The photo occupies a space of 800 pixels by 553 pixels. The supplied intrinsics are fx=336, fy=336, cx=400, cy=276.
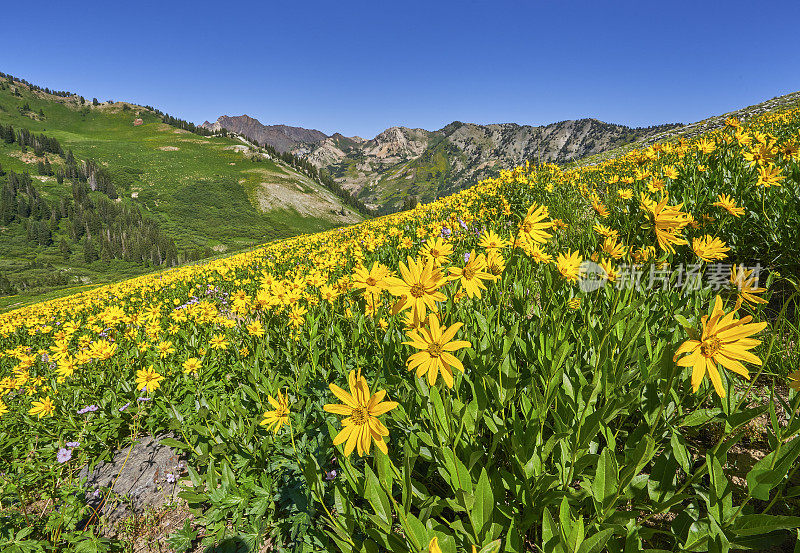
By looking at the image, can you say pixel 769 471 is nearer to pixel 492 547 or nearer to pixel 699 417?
pixel 699 417

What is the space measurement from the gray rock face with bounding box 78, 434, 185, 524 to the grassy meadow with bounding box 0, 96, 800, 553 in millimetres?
83

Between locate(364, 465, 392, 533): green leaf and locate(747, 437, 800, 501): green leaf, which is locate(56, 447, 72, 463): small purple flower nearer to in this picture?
locate(364, 465, 392, 533): green leaf

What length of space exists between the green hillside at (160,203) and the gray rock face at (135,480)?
440ft

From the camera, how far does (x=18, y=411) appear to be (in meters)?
4.24

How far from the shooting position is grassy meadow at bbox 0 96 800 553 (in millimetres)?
1434

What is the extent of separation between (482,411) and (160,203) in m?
202

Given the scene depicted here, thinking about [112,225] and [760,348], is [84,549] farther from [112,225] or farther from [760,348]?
[112,225]

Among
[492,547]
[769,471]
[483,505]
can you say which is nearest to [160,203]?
[483,505]

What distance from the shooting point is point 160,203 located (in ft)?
536

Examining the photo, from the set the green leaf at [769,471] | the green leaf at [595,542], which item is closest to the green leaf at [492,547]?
the green leaf at [595,542]

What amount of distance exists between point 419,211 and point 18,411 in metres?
9.39

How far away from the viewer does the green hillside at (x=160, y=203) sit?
130 meters

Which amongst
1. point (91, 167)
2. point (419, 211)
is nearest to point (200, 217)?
point (91, 167)

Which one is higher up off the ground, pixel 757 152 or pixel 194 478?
pixel 757 152
